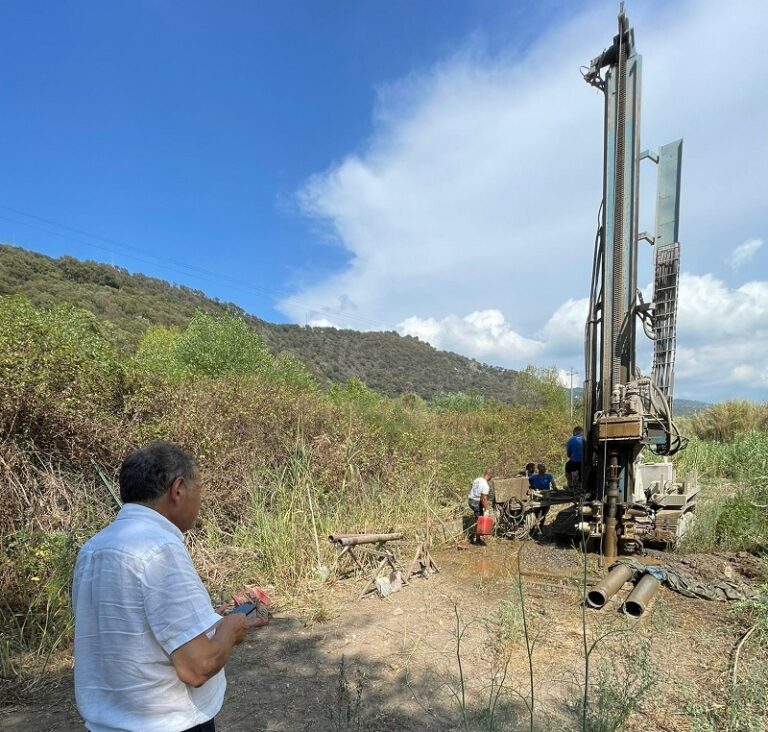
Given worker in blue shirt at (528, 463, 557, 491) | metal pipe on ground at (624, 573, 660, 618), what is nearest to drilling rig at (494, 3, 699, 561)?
metal pipe on ground at (624, 573, 660, 618)

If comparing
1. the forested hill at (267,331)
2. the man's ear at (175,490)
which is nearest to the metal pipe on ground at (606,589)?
the man's ear at (175,490)

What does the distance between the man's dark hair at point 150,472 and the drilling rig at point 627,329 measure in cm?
649

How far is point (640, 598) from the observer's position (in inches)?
205

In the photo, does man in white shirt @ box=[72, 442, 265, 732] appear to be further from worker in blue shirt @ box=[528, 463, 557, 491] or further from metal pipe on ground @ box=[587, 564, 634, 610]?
worker in blue shirt @ box=[528, 463, 557, 491]

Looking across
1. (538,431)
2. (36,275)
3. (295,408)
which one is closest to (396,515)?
(295,408)

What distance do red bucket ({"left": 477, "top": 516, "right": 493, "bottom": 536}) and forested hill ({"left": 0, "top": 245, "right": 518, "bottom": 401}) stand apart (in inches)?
674

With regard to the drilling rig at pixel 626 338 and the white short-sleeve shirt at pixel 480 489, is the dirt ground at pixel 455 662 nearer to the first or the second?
the drilling rig at pixel 626 338

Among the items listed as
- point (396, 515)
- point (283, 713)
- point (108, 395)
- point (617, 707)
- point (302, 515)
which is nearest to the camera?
point (617, 707)

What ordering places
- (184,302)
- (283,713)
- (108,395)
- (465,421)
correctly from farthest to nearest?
1. (184,302)
2. (465,421)
3. (108,395)
4. (283,713)

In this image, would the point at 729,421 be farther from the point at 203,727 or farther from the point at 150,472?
the point at 150,472

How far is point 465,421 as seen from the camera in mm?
15164

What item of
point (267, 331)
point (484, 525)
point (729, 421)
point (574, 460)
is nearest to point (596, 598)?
point (484, 525)

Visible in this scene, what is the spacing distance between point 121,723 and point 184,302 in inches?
2487

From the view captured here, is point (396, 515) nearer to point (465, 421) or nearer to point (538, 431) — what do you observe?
point (465, 421)
